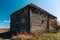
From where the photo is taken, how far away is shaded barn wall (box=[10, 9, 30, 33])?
26.6 meters

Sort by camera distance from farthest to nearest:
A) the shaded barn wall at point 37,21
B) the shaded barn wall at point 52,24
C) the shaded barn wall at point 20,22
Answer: the shaded barn wall at point 52,24, the shaded barn wall at point 20,22, the shaded barn wall at point 37,21

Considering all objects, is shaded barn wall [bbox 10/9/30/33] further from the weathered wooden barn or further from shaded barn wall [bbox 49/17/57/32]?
shaded barn wall [bbox 49/17/57/32]

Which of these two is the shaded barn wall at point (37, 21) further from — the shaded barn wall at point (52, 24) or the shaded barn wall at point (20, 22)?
the shaded barn wall at point (52, 24)

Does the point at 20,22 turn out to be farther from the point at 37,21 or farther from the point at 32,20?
the point at 37,21

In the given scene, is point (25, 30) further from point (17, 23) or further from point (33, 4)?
point (33, 4)

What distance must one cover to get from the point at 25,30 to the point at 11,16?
20.6ft

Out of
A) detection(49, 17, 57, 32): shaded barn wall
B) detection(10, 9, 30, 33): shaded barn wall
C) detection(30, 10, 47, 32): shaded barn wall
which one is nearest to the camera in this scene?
detection(30, 10, 47, 32): shaded barn wall

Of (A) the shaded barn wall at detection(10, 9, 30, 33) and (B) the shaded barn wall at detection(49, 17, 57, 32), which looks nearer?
(A) the shaded barn wall at detection(10, 9, 30, 33)

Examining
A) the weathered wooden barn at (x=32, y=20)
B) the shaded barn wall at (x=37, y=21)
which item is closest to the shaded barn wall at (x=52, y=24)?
the weathered wooden barn at (x=32, y=20)

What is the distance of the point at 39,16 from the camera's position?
27500 millimetres

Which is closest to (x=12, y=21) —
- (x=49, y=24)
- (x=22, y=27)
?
(x=22, y=27)

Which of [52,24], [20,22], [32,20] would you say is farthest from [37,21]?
[52,24]

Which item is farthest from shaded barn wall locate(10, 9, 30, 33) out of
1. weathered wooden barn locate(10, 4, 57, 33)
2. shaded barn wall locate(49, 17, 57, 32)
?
shaded barn wall locate(49, 17, 57, 32)

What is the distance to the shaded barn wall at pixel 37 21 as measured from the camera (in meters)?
26.4
